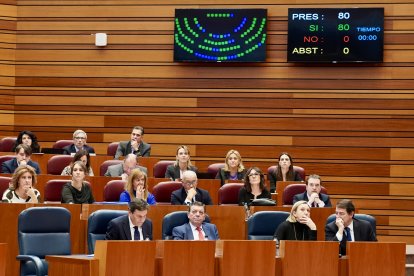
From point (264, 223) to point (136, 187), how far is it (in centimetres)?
117

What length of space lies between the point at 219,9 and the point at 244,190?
306 centimetres

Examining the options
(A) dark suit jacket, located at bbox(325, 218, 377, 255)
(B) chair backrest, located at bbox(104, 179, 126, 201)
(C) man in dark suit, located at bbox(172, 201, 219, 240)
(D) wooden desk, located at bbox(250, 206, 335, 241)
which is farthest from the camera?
(B) chair backrest, located at bbox(104, 179, 126, 201)

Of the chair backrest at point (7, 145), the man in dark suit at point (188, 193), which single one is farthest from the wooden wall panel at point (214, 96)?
the man in dark suit at point (188, 193)

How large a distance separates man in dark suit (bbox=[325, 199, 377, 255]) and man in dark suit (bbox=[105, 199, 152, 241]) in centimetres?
147

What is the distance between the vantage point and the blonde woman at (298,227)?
305 inches

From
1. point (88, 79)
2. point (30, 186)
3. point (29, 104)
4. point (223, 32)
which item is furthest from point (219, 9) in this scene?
point (30, 186)

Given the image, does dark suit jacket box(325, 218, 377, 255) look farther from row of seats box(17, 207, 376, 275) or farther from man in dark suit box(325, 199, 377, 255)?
row of seats box(17, 207, 376, 275)

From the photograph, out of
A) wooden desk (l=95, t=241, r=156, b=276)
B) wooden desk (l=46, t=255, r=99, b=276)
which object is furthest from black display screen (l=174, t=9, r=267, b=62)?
wooden desk (l=46, t=255, r=99, b=276)

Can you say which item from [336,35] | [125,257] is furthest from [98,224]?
[336,35]

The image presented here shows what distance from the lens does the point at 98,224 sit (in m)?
7.43

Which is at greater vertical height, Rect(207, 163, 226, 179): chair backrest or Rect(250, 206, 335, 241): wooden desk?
Rect(207, 163, 226, 179): chair backrest

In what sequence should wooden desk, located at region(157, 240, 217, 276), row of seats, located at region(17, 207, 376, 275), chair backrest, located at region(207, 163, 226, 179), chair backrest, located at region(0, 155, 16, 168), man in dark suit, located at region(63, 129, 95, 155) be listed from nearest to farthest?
wooden desk, located at region(157, 240, 217, 276), row of seats, located at region(17, 207, 376, 275), chair backrest, located at region(0, 155, 16, 168), chair backrest, located at region(207, 163, 226, 179), man in dark suit, located at region(63, 129, 95, 155)

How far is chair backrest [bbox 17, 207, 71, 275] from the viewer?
23.7ft

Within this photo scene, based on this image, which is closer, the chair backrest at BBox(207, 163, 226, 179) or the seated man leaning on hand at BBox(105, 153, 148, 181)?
the seated man leaning on hand at BBox(105, 153, 148, 181)
